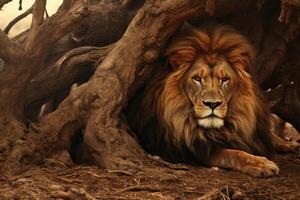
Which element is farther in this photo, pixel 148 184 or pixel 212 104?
pixel 212 104

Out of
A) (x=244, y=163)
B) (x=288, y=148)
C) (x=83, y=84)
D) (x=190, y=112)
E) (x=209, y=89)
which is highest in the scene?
(x=83, y=84)

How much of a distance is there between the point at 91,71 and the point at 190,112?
113 centimetres

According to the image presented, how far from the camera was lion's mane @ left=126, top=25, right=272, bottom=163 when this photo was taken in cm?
488

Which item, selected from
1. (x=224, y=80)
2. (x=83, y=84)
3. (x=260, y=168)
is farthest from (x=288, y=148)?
(x=83, y=84)

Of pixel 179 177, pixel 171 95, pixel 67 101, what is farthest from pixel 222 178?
pixel 67 101

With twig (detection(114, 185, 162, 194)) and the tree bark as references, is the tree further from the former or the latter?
twig (detection(114, 185, 162, 194))

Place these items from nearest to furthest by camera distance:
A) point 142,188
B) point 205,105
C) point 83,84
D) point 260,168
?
point 142,188 < point 260,168 < point 205,105 < point 83,84

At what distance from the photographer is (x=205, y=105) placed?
15.4ft

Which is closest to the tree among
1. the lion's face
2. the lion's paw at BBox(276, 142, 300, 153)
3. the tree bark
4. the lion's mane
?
the tree bark

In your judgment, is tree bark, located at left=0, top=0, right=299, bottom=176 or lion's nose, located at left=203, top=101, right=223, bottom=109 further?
lion's nose, located at left=203, top=101, right=223, bottom=109

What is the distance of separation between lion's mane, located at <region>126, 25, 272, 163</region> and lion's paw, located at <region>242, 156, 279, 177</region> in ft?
1.25

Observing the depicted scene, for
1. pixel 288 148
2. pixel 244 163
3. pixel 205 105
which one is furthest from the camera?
pixel 288 148

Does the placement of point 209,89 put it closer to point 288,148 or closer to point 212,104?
point 212,104

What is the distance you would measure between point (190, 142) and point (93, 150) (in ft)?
2.51
